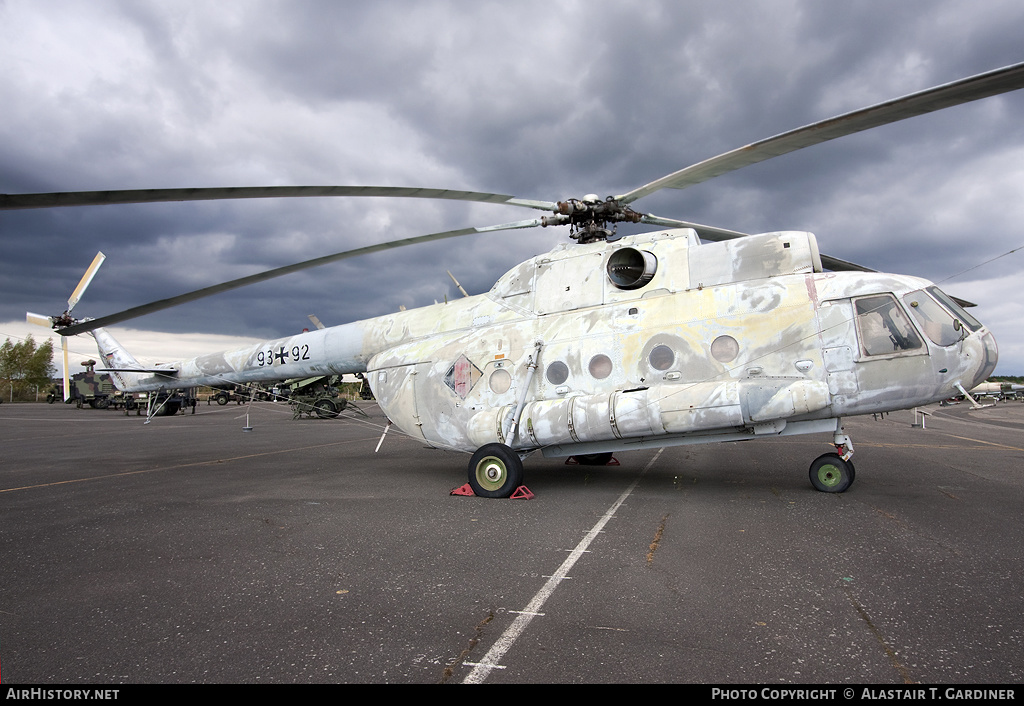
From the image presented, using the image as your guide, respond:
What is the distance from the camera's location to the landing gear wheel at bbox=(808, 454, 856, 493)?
7.52 m

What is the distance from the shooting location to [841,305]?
7246 millimetres

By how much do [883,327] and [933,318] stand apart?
0.64 metres

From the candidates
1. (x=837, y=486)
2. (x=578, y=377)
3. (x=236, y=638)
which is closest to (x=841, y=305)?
(x=837, y=486)

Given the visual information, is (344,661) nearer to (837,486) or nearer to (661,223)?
(837,486)

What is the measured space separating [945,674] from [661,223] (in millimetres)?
7429

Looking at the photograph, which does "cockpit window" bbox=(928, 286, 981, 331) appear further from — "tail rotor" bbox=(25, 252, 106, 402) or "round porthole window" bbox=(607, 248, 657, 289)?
"tail rotor" bbox=(25, 252, 106, 402)

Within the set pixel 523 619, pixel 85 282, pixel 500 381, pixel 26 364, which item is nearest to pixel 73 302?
pixel 85 282

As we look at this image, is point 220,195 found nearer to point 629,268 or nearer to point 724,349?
point 629,268

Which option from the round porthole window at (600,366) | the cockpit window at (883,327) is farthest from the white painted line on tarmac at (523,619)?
the cockpit window at (883,327)

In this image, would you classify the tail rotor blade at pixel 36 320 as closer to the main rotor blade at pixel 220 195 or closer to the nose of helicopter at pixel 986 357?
the main rotor blade at pixel 220 195

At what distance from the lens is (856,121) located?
548 cm

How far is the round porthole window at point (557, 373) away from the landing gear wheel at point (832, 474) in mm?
3741

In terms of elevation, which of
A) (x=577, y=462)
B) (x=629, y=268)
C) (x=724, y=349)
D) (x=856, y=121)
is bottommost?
(x=577, y=462)

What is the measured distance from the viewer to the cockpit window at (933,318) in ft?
22.9
